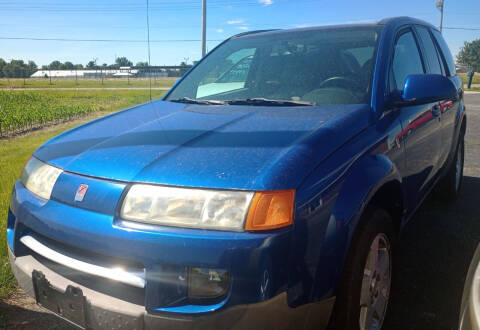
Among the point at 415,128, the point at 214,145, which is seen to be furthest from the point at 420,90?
the point at 214,145

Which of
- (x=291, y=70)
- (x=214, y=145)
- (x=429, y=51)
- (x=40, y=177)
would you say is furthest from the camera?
(x=429, y=51)

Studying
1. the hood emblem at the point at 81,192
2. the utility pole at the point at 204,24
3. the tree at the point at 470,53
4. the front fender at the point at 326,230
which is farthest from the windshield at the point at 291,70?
the tree at the point at 470,53

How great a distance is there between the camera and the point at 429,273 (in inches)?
114

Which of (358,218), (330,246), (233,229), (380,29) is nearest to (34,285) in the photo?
(233,229)

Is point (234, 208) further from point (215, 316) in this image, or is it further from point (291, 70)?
point (291, 70)

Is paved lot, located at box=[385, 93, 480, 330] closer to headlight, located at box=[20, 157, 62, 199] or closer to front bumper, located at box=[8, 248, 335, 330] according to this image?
front bumper, located at box=[8, 248, 335, 330]

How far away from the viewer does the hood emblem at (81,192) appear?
1.68m

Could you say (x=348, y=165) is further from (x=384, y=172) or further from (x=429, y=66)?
(x=429, y=66)

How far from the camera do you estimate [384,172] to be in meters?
1.96

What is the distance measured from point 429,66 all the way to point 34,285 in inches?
→ 127

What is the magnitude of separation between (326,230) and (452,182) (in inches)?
129

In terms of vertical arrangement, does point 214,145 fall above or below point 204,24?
below

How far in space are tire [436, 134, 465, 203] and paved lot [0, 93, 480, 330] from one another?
0.34 ft

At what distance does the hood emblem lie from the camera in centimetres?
168
